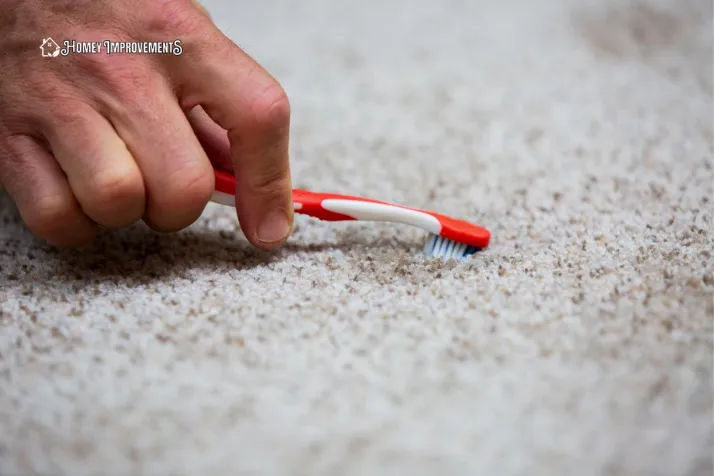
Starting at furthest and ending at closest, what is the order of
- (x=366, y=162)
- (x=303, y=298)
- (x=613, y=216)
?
(x=366, y=162), (x=613, y=216), (x=303, y=298)

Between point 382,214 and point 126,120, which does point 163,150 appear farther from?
point 382,214

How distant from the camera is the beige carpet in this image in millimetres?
399

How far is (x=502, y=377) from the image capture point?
0.44m

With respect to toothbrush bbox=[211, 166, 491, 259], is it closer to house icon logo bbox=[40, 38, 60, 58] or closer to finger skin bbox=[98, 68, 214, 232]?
finger skin bbox=[98, 68, 214, 232]

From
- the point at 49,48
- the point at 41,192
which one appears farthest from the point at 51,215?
the point at 49,48

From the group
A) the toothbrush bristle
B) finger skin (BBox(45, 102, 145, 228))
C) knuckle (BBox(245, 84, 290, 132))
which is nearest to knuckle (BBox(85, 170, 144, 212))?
finger skin (BBox(45, 102, 145, 228))

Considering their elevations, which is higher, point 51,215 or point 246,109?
point 246,109

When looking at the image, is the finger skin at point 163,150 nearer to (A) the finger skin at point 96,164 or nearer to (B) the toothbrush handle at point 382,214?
(A) the finger skin at point 96,164

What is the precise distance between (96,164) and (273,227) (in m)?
0.15

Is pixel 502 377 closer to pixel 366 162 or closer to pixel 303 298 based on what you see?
pixel 303 298

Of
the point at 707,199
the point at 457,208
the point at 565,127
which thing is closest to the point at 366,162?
the point at 457,208

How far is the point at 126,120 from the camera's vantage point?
21.3 inches

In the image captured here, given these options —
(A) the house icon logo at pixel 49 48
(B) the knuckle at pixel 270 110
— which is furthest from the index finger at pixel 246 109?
(A) the house icon logo at pixel 49 48

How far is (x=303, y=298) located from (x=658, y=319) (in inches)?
10.1
